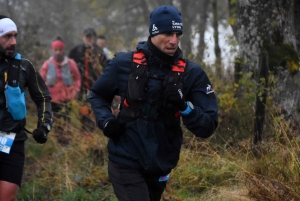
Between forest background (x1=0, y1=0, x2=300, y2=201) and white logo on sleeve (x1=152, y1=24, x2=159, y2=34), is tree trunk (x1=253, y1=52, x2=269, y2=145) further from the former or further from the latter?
white logo on sleeve (x1=152, y1=24, x2=159, y2=34)

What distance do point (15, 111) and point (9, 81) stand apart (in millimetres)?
267

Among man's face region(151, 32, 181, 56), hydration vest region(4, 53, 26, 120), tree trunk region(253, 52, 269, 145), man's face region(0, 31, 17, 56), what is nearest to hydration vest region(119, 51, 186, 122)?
man's face region(151, 32, 181, 56)

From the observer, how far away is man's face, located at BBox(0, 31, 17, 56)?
5.62 m

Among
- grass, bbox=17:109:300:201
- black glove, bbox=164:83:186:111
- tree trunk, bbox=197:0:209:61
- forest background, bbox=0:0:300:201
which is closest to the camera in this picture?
black glove, bbox=164:83:186:111

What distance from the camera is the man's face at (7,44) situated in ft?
18.4

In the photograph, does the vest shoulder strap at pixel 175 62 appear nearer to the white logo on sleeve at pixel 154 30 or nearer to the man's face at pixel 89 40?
the white logo on sleeve at pixel 154 30

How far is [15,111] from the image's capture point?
5.59 meters

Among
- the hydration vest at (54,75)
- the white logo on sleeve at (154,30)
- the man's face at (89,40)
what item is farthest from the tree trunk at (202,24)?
the white logo on sleeve at (154,30)

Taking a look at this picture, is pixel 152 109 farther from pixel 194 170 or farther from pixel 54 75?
pixel 54 75

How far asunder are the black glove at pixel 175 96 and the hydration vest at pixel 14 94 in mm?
1658

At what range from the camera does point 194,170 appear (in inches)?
287

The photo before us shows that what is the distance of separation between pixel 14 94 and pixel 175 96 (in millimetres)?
1780

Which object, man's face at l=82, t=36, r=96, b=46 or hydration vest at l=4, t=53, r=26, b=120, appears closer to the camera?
hydration vest at l=4, t=53, r=26, b=120

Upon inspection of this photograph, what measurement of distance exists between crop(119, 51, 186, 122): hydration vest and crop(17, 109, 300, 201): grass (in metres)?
1.51
